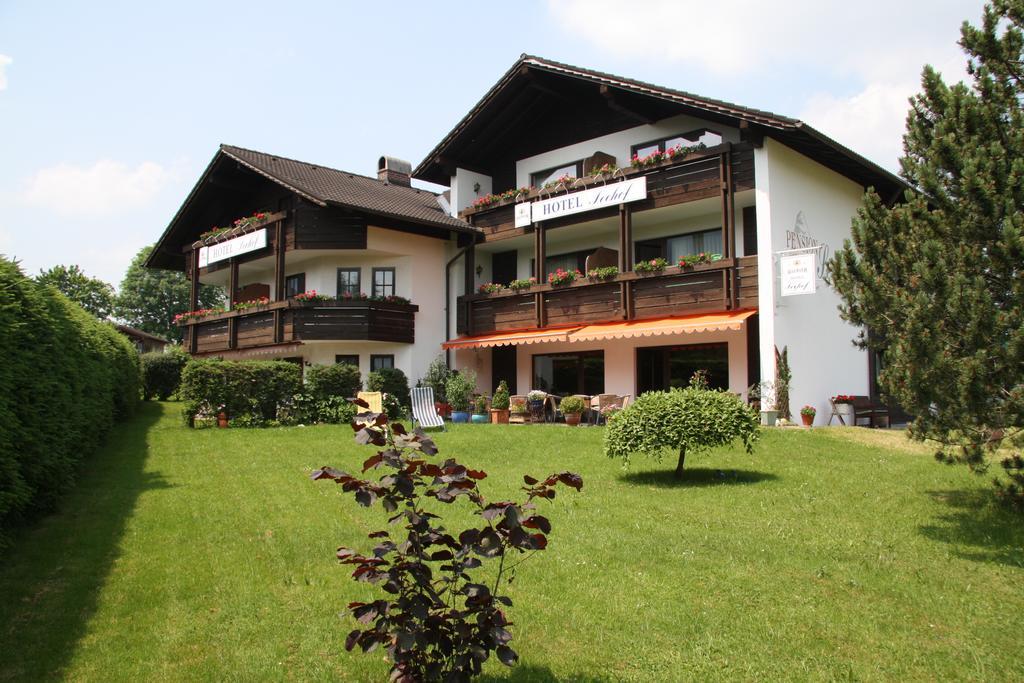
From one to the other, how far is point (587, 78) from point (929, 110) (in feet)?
43.7

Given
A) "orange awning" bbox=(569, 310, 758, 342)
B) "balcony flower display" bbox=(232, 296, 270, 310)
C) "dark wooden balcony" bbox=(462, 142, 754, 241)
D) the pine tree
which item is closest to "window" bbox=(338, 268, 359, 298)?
"balcony flower display" bbox=(232, 296, 270, 310)

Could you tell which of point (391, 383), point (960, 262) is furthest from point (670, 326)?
point (960, 262)

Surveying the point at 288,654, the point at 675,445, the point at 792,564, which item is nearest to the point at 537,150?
the point at 675,445

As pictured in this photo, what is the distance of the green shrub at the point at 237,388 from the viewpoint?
655 inches

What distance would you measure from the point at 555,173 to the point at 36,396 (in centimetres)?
1676

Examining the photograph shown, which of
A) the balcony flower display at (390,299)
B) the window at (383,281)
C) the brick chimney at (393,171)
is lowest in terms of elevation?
the balcony flower display at (390,299)

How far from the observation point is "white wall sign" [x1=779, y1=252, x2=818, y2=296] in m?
15.5

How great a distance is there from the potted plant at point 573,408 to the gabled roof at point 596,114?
23.4 feet

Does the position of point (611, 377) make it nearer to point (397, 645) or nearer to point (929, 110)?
point (929, 110)

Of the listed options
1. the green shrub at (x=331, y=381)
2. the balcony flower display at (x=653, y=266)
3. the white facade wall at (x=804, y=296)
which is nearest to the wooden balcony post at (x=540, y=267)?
the balcony flower display at (x=653, y=266)

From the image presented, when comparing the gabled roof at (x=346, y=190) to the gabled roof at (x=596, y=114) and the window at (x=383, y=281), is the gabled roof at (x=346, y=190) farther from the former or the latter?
the window at (x=383, y=281)

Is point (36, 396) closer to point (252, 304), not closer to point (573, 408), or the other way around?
point (573, 408)

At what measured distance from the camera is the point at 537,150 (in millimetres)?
22734

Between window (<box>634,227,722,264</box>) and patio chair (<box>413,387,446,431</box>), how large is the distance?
733 centimetres
